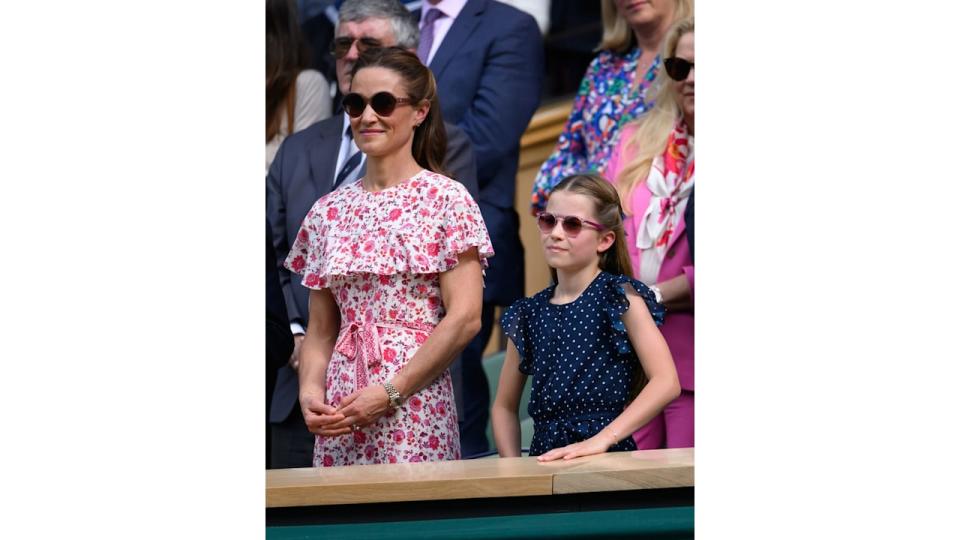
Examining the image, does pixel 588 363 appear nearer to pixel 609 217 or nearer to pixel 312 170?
pixel 609 217

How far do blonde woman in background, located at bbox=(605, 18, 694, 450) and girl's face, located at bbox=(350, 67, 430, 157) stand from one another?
77 cm

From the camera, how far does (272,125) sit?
4.09 metres

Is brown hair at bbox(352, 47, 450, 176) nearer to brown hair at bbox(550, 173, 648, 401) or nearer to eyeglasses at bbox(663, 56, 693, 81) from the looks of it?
brown hair at bbox(550, 173, 648, 401)

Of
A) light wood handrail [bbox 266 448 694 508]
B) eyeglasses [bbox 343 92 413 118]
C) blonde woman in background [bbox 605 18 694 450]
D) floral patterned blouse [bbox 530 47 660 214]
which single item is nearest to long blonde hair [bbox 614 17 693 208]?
blonde woman in background [bbox 605 18 694 450]

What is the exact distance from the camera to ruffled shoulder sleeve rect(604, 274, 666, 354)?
2.88 meters

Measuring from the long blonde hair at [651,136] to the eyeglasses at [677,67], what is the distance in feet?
0.18

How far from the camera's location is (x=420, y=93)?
2.97 metres

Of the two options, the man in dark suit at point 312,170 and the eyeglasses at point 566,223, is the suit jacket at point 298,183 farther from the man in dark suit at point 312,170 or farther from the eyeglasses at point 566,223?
the eyeglasses at point 566,223
